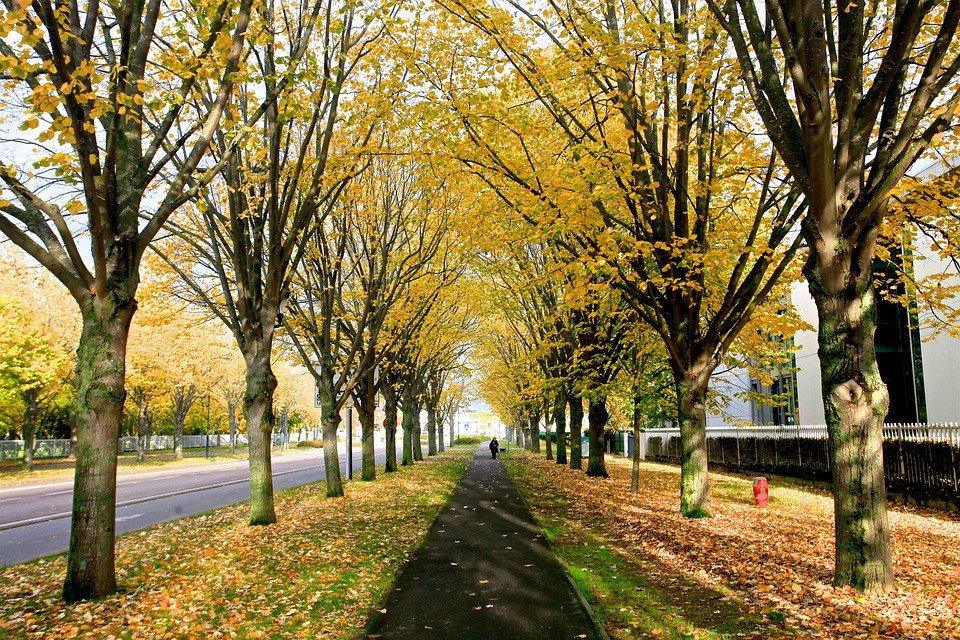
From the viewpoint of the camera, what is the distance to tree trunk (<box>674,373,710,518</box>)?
36.9ft

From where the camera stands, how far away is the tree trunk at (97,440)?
6086mm

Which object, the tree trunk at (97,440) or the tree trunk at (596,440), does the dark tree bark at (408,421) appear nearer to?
the tree trunk at (596,440)

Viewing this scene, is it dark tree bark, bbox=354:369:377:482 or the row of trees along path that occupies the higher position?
the row of trees along path

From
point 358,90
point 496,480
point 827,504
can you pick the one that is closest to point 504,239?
point 358,90

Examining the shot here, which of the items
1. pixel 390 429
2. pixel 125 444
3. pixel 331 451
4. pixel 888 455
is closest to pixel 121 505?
pixel 331 451

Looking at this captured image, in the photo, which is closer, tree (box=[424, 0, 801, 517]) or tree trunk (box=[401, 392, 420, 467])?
tree (box=[424, 0, 801, 517])

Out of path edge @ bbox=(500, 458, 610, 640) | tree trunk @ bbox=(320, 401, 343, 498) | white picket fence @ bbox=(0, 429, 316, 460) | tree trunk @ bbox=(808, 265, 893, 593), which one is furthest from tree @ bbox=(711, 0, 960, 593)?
white picket fence @ bbox=(0, 429, 316, 460)

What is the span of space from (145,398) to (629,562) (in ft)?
151

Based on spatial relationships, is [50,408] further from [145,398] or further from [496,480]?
[496,480]

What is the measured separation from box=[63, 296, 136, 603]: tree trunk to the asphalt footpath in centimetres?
284

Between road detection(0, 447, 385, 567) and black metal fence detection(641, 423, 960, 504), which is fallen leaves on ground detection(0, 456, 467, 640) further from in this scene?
black metal fence detection(641, 423, 960, 504)

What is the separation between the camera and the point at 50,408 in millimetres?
42375

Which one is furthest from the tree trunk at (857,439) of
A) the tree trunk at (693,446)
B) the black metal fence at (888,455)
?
the black metal fence at (888,455)

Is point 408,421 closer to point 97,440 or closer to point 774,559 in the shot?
point 774,559
